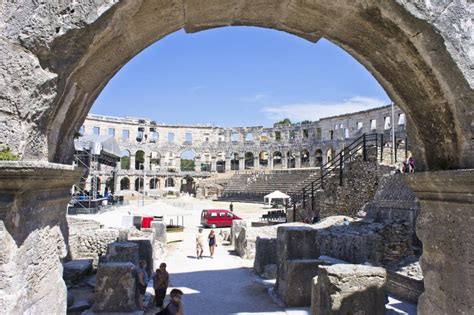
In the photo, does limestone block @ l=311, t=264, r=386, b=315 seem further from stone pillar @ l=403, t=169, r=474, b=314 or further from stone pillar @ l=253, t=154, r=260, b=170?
stone pillar @ l=253, t=154, r=260, b=170

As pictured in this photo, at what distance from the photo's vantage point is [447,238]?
11.4 feet

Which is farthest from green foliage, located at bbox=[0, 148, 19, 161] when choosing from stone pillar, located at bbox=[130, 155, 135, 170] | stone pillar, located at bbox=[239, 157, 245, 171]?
stone pillar, located at bbox=[130, 155, 135, 170]

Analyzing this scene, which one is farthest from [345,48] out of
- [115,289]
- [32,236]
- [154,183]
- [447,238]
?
[154,183]

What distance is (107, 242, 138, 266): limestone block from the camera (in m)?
8.77

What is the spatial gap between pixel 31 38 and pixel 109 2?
0.57 metres

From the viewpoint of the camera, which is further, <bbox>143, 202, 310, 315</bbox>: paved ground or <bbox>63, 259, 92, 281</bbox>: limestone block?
<bbox>63, 259, 92, 281</bbox>: limestone block

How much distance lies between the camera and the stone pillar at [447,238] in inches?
126

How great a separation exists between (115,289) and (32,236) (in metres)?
4.82

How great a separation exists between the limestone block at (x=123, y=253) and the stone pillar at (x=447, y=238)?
6.43 m

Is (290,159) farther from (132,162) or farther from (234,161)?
(132,162)

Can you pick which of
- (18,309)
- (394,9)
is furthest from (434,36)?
(18,309)

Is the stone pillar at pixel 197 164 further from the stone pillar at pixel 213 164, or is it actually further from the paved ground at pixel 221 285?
the paved ground at pixel 221 285

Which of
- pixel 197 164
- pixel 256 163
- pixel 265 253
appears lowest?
pixel 265 253

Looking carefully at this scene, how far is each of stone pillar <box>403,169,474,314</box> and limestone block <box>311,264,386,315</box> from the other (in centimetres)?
226
